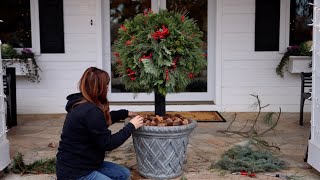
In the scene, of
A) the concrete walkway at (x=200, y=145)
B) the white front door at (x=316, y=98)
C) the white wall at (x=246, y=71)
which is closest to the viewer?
the white front door at (x=316, y=98)

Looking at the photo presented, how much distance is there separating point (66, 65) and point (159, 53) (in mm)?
3265

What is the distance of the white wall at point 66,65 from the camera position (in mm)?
6230

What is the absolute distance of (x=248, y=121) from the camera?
5.85m

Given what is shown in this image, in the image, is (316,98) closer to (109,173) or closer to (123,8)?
(109,173)

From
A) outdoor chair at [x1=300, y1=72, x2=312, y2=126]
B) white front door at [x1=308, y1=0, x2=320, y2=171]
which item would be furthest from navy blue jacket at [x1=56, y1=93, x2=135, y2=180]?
outdoor chair at [x1=300, y1=72, x2=312, y2=126]

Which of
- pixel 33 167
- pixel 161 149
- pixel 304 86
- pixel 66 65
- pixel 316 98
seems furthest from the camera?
pixel 66 65

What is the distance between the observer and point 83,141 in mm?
2789

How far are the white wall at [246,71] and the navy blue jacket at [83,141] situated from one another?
3.75 meters

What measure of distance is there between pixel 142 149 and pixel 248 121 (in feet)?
8.74

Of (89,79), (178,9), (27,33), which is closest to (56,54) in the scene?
(27,33)

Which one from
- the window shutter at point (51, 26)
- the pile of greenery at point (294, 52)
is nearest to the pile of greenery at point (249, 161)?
the pile of greenery at point (294, 52)

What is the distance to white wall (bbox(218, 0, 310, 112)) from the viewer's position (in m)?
6.27

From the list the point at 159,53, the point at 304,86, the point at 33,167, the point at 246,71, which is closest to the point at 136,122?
the point at 159,53

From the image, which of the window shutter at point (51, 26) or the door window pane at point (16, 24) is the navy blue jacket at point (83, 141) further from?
the door window pane at point (16, 24)
